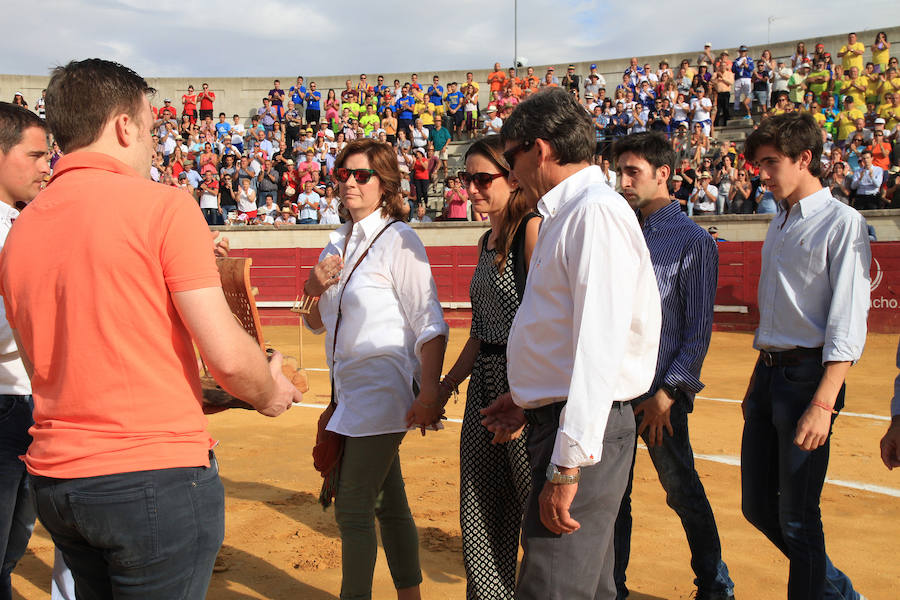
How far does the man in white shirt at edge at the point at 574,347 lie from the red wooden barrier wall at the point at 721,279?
12099 mm

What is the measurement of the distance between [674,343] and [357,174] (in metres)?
1.42

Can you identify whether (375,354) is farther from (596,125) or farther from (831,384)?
(596,125)

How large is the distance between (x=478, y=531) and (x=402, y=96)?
19.6m

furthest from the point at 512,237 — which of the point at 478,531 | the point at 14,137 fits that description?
the point at 14,137

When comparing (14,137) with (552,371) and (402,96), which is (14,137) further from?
(402,96)

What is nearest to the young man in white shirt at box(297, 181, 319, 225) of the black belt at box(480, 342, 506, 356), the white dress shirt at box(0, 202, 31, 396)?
the black belt at box(480, 342, 506, 356)

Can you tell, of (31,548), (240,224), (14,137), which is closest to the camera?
(14,137)

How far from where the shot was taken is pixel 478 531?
2830 millimetres

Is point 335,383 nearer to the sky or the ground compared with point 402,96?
nearer to the ground

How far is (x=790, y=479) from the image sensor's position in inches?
109

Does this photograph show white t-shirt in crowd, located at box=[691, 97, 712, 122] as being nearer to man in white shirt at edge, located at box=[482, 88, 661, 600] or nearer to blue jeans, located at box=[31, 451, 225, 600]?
man in white shirt at edge, located at box=[482, 88, 661, 600]

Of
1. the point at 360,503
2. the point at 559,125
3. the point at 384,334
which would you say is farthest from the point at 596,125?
the point at 559,125

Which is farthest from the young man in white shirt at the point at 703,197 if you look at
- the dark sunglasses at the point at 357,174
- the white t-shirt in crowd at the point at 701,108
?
the dark sunglasses at the point at 357,174

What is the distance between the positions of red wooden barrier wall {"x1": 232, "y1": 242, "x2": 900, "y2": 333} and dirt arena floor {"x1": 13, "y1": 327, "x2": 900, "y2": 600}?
6688mm
